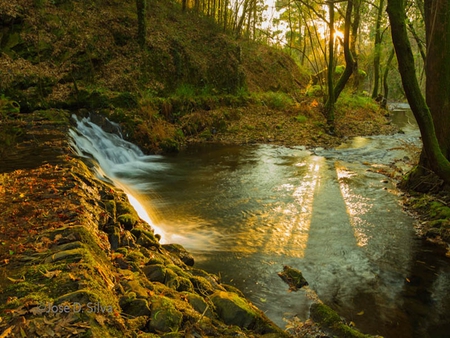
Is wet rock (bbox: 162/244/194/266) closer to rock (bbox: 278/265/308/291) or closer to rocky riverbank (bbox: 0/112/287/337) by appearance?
rocky riverbank (bbox: 0/112/287/337)

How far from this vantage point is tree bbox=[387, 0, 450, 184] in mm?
6492

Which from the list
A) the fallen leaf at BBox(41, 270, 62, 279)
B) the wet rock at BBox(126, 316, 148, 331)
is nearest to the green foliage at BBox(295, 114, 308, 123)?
the wet rock at BBox(126, 316, 148, 331)

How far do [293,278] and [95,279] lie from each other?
3.31m

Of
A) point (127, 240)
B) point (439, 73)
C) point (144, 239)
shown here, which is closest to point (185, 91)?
point (439, 73)

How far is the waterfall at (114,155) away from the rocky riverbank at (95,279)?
3677mm

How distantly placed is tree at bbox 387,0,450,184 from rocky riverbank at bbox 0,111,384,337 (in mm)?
4784

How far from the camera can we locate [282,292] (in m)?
5.03

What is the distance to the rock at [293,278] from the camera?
5.19 metres

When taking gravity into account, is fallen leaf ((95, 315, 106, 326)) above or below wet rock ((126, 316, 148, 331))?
above

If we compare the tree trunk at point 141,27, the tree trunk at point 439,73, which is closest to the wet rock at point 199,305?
the tree trunk at point 439,73

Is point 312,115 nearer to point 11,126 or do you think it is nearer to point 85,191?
point 11,126

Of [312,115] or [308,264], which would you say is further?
[312,115]

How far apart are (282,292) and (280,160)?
28.1 feet

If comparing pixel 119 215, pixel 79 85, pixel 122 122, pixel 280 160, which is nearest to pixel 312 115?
pixel 280 160
